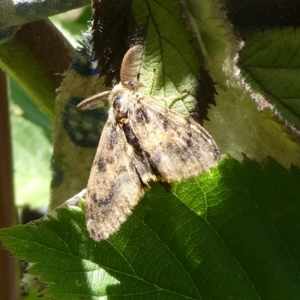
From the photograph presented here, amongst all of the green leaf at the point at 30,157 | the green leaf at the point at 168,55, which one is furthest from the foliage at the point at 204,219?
the green leaf at the point at 30,157

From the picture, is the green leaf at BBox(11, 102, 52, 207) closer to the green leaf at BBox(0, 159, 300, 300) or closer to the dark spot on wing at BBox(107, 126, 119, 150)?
the dark spot on wing at BBox(107, 126, 119, 150)

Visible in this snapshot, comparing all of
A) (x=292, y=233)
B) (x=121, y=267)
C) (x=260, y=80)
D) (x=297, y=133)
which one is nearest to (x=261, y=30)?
(x=260, y=80)

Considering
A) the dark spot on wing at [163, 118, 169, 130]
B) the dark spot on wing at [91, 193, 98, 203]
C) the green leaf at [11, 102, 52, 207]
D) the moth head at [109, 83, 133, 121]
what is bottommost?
the dark spot on wing at [91, 193, 98, 203]

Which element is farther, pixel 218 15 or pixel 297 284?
pixel 297 284

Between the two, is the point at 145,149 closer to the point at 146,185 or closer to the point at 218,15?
the point at 146,185

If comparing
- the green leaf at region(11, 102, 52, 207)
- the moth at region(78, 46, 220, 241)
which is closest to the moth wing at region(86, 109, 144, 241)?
the moth at region(78, 46, 220, 241)

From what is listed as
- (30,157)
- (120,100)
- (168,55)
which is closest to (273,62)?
(168,55)
